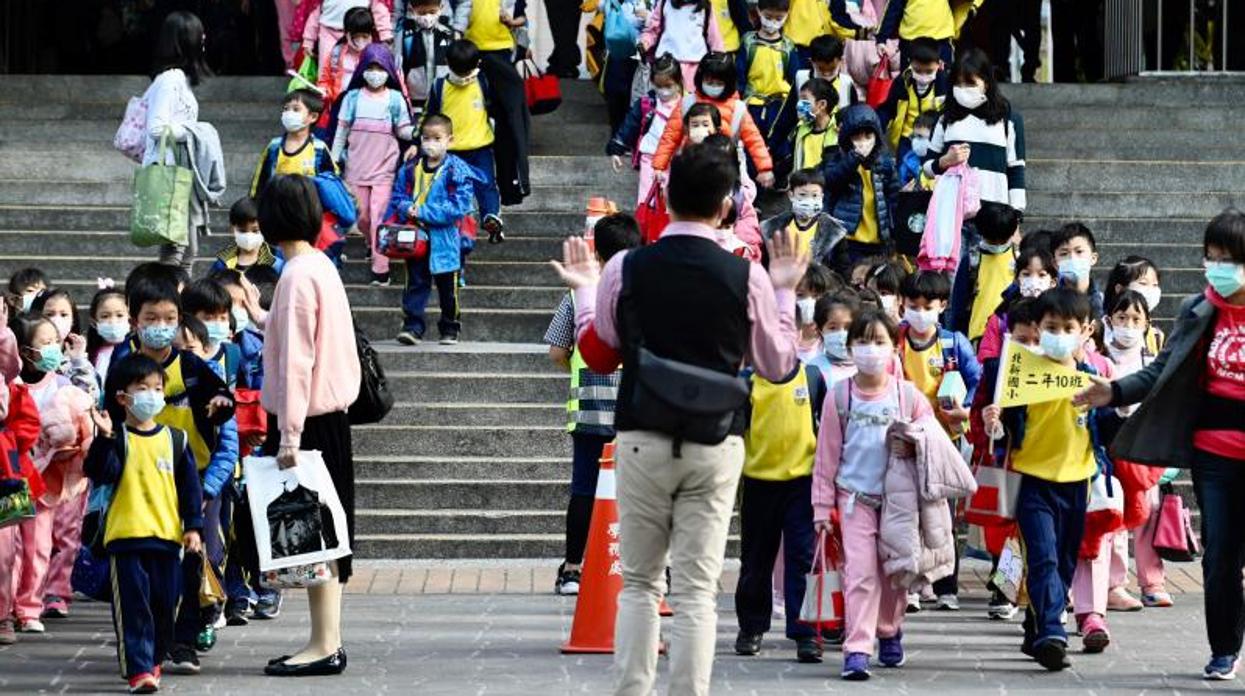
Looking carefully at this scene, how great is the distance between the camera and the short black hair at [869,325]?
11469mm

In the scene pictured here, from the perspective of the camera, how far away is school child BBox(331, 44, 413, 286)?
1834 centimetres

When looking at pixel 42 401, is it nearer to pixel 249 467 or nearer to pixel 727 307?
pixel 249 467

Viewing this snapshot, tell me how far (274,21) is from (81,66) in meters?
2.36

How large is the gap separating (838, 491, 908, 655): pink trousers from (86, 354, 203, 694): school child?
265cm

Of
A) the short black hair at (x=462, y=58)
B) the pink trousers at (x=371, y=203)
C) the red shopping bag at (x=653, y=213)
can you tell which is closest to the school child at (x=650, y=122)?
the red shopping bag at (x=653, y=213)

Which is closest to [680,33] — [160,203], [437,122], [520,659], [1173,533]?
[437,122]

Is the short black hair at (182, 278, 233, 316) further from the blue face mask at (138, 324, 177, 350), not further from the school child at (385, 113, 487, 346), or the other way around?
the school child at (385, 113, 487, 346)

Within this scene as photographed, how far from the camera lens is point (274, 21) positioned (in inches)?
1035

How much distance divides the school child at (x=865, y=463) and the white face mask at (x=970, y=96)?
17.1ft

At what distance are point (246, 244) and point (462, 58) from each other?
3.68 meters

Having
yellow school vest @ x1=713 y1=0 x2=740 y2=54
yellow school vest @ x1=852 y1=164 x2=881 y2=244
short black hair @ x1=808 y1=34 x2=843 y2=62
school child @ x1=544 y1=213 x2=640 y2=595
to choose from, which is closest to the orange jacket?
yellow school vest @ x1=852 y1=164 x2=881 y2=244

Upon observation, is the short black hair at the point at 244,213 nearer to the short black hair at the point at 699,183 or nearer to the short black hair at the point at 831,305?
the short black hair at the point at 831,305

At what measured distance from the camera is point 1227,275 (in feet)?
36.0

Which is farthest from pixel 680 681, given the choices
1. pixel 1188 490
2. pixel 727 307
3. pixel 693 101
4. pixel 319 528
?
pixel 693 101
